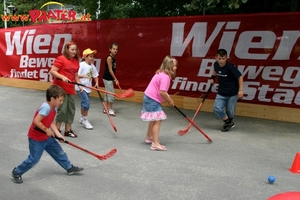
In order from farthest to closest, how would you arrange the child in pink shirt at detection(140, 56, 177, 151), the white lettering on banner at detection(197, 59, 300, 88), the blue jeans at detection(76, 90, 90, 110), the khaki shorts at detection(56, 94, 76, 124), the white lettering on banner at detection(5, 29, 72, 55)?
the white lettering on banner at detection(5, 29, 72, 55) < the white lettering on banner at detection(197, 59, 300, 88) < the blue jeans at detection(76, 90, 90, 110) < the khaki shorts at detection(56, 94, 76, 124) < the child in pink shirt at detection(140, 56, 177, 151)

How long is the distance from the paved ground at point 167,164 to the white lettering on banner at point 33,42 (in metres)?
3.85

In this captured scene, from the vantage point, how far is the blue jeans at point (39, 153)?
13.2 ft

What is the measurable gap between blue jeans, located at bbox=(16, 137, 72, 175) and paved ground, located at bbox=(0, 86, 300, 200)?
0.18m

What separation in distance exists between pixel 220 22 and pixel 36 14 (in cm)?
2389

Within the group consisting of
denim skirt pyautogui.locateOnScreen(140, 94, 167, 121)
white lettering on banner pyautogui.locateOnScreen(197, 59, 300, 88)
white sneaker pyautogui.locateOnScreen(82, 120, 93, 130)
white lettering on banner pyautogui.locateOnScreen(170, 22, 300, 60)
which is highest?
white lettering on banner pyautogui.locateOnScreen(170, 22, 300, 60)

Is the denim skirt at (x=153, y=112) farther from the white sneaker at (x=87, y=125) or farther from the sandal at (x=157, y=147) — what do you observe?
the white sneaker at (x=87, y=125)

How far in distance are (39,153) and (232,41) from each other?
5167mm

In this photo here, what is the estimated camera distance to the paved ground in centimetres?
394

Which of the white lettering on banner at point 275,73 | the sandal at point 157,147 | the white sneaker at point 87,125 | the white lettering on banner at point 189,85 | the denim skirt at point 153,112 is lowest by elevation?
the white sneaker at point 87,125

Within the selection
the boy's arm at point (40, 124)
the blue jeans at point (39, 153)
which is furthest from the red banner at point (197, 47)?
the boy's arm at point (40, 124)

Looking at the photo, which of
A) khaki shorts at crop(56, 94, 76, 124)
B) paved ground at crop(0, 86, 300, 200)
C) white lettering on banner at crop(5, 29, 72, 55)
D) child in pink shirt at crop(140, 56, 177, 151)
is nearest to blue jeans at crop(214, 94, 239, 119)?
paved ground at crop(0, 86, 300, 200)

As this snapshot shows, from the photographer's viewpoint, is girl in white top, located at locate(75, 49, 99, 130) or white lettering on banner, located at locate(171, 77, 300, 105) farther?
white lettering on banner, located at locate(171, 77, 300, 105)

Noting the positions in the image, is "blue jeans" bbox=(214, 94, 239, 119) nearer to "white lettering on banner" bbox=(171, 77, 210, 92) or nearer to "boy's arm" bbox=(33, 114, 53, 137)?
"white lettering on banner" bbox=(171, 77, 210, 92)

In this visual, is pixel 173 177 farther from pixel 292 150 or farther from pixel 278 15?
pixel 278 15
